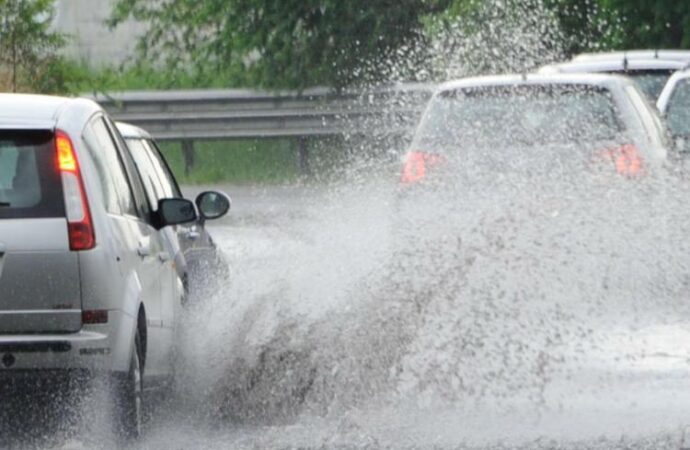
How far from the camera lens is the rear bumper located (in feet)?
28.3

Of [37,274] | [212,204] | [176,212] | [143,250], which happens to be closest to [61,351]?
[37,274]

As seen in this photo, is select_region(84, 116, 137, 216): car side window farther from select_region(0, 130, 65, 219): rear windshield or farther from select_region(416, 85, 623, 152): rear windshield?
select_region(416, 85, 623, 152): rear windshield

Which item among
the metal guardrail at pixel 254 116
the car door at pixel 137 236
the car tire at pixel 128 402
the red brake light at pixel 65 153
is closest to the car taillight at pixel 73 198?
the red brake light at pixel 65 153

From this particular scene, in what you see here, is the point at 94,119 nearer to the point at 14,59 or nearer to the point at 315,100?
the point at 14,59

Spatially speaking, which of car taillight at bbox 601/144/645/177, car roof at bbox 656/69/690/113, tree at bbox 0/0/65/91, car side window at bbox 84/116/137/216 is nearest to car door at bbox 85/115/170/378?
car side window at bbox 84/116/137/216

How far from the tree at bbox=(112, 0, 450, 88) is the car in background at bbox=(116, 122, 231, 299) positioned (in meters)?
22.8

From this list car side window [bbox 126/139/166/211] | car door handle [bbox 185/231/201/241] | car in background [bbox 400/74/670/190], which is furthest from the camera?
car in background [bbox 400/74/670/190]

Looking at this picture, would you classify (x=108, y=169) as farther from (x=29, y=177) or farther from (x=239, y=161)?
(x=239, y=161)

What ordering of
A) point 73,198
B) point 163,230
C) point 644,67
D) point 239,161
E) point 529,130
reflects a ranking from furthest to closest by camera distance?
point 239,161 → point 644,67 → point 529,130 → point 163,230 → point 73,198

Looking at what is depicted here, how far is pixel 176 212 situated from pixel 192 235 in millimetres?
1364

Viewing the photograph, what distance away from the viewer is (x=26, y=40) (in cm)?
2234

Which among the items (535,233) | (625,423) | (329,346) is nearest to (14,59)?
(535,233)

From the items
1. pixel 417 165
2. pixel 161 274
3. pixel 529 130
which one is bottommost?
pixel 417 165

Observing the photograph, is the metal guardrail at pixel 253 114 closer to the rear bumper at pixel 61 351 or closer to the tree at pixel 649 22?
the tree at pixel 649 22
